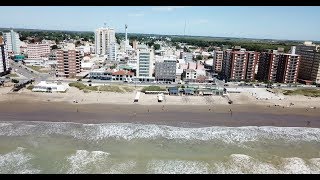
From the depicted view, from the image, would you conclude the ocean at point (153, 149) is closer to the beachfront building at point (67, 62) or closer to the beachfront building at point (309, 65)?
the beachfront building at point (67, 62)

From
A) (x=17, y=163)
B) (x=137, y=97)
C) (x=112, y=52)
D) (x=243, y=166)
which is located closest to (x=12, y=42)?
(x=112, y=52)

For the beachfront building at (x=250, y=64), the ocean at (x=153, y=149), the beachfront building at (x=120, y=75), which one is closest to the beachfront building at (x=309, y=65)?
the beachfront building at (x=250, y=64)

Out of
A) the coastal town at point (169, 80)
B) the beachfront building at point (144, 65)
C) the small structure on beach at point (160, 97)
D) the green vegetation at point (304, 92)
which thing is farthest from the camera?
the beachfront building at point (144, 65)

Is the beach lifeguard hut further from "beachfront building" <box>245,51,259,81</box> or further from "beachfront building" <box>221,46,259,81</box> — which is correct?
"beachfront building" <box>245,51,259,81</box>

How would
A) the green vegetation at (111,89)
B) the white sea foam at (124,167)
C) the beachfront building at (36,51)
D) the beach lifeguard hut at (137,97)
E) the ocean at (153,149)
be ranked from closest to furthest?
Answer: the white sea foam at (124,167) < the ocean at (153,149) < the beach lifeguard hut at (137,97) < the green vegetation at (111,89) < the beachfront building at (36,51)

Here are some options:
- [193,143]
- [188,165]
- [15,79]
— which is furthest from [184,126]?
[15,79]
